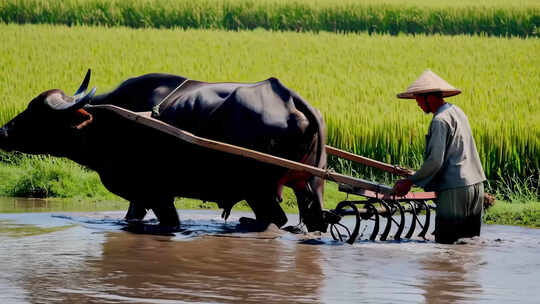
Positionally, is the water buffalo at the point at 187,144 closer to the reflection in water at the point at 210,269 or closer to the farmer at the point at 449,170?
the reflection in water at the point at 210,269

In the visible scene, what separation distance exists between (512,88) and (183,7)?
1393cm

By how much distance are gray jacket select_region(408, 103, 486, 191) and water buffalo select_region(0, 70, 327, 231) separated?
0.93m

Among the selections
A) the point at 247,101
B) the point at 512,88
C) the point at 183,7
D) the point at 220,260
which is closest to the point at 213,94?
the point at 247,101

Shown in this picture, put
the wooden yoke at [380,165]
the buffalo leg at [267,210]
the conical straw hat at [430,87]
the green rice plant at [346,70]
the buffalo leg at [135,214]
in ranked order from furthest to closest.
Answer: the green rice plant at [346,70] → the buffalo leg at [135,214] → the buffalo leg at [267,210] → the wooden yoke at [380,165] → the conical straw hat at [430,87]

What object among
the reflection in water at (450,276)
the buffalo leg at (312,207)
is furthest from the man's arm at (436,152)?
the buffalo leg at (312,207)

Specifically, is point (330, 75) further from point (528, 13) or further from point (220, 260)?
point (528, 13)

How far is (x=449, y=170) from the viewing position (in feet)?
24.0

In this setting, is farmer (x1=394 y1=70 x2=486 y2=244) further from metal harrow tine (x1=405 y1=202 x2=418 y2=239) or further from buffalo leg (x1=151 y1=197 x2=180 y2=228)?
buffalo leg (x1=151 y1=197 x2=180 y2=228)

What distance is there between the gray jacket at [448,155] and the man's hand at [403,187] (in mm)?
71

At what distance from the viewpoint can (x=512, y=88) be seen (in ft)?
50.6

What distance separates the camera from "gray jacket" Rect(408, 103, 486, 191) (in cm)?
723

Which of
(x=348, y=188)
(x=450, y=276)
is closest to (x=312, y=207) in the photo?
(x=348, y=188)

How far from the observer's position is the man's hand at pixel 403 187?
718 centimetres

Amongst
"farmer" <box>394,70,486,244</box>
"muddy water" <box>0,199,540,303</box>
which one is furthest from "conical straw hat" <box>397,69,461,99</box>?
"muddy water" <box>0,199,540,303</box>
